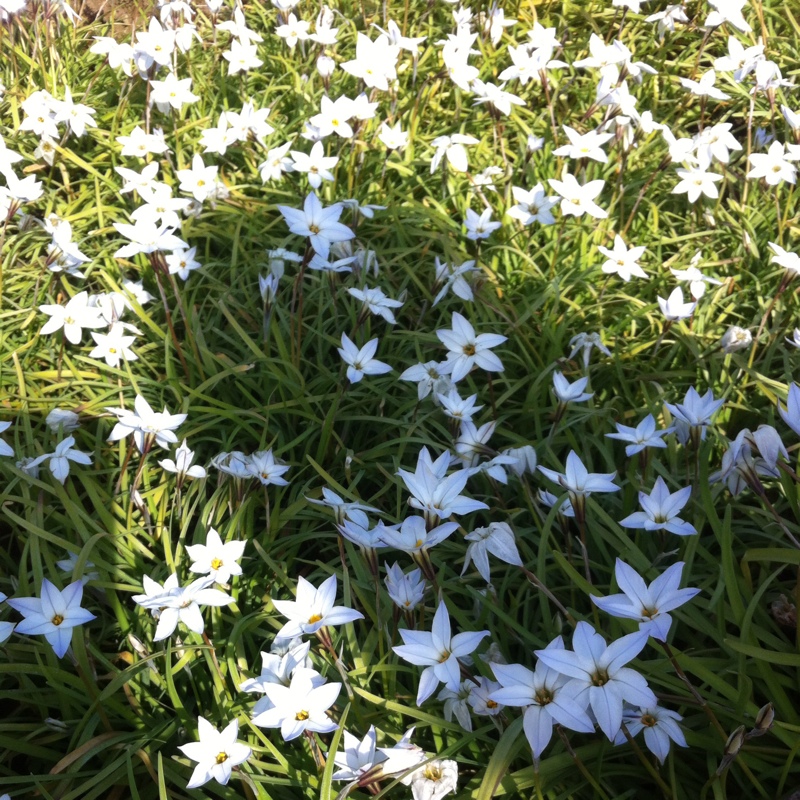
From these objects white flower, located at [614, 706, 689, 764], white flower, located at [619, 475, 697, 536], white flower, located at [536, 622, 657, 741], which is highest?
white flower, located at [536, 622, 657, 741]

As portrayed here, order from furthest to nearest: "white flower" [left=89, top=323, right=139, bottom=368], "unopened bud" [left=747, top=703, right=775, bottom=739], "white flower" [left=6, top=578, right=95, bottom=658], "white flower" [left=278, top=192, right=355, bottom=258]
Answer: "white flower" [left=89, top=323, right=139, bottom=368] → "white flower" [left=278, top=192, right=355, bottom=258] → "white flower" [left=6, top=578, right=95, bottom=658] → "unopened bud" [left=747, top=703, right=775, bottom=739]

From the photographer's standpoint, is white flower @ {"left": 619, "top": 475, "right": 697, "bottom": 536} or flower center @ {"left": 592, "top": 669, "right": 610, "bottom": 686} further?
white flower @ {"left": 619, "top": 475, "right": 697, "bottom": 536}

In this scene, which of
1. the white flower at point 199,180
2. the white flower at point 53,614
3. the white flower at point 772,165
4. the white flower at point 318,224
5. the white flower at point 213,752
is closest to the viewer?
the white flower at point 213,752

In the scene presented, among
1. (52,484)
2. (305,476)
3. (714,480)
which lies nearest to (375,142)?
(305,476)

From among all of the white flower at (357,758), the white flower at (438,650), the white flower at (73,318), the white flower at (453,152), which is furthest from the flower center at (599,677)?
the white flower at (453,152)

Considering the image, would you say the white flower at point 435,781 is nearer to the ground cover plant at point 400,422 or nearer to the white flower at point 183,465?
the ground cover plant at point 400,422

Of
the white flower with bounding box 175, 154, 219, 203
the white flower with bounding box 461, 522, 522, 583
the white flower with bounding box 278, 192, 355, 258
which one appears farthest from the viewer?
the white flower with bounding box 175, 154, 219, 203

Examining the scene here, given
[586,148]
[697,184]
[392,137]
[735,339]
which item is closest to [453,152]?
[392,137]

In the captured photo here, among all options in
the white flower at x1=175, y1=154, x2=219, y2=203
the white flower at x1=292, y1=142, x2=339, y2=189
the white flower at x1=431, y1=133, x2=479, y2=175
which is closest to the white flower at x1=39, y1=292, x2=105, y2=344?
the white flower at x1=175, y1=154, x2=219, y2=203

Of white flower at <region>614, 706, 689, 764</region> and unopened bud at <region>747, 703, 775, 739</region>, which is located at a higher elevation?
unopened bud at <region>747, 703, 775, 739</region>

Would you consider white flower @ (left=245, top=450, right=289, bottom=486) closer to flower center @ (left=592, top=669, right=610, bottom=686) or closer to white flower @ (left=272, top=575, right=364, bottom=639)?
white flower @ (left=272, top=575, right=364, bottom=639)
